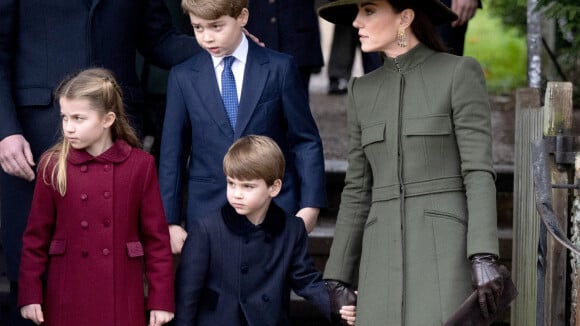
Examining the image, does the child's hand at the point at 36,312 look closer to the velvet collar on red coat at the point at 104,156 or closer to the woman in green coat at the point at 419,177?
the velvet collar on red coat at the point at 104,156

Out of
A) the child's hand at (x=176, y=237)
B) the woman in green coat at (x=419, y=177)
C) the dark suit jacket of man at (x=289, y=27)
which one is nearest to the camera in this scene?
the woman in green coat at (x=419, y=177)

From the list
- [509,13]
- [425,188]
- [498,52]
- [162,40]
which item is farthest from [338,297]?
[498,52]

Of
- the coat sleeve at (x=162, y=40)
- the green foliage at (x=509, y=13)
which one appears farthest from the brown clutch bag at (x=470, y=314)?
the green foliage at (x=509, y=13)

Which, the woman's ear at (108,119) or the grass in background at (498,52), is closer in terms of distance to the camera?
the woman's ear at (108,119)

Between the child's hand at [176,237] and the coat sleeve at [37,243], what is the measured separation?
494 mm

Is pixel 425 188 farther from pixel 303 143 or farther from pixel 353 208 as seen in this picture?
pixel 303 143

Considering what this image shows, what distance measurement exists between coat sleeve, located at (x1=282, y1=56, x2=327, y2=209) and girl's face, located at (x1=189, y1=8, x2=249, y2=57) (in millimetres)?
289

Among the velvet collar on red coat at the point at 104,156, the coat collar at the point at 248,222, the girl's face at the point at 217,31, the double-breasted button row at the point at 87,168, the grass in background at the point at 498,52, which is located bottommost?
the grass in background at the point at 498,52

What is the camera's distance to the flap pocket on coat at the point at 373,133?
4715 millimetres

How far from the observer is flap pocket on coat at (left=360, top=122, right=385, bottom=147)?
4.71 m

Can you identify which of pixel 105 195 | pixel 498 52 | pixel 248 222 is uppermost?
pixel 105 195

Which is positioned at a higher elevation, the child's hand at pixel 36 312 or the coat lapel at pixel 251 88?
the coat lapel at pixel 251 88

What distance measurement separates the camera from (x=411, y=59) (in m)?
4.77

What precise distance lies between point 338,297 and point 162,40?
152cm
